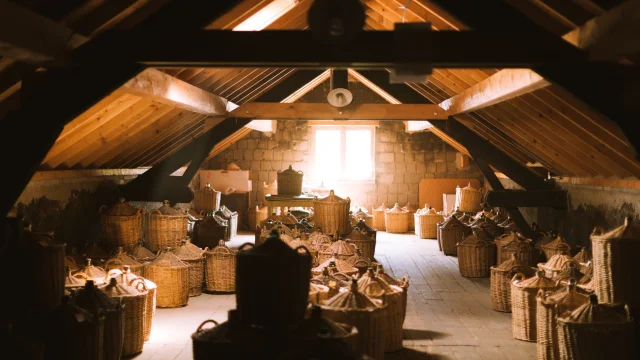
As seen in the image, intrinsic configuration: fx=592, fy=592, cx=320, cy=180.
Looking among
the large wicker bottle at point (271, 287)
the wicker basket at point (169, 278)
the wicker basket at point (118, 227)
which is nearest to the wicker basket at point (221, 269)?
the wicker basket at point (169, 278)

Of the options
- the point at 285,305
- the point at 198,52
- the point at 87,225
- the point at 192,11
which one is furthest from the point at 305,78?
the point at 285,305

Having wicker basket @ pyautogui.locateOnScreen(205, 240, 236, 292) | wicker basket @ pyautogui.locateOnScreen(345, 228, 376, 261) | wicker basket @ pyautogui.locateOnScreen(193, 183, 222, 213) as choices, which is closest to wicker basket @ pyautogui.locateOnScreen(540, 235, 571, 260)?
wicker basket @ pyautogui.locateOnScreen(345, 228, 376, 261)

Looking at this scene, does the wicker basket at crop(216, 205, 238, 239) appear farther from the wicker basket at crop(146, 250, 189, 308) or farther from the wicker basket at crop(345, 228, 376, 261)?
the wicker basket at crop(146, 250, 189, 308)

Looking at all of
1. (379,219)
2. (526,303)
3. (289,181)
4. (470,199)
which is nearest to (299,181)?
(289,181)

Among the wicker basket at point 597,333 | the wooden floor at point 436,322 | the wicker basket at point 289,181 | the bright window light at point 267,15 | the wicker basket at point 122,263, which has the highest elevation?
the bright window light at point 267,15

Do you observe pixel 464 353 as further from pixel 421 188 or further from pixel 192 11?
pixel 421 188

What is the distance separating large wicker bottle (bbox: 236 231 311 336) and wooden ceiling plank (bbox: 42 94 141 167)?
359cm

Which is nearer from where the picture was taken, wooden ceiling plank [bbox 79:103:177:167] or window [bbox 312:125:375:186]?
wooden ceiling plank [bbox 79:103:177:167]

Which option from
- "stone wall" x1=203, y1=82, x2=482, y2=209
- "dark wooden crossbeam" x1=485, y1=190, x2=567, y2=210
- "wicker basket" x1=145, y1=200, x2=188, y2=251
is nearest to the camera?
"wicker basket" x1=145, y1=200, x2=188, y2=251

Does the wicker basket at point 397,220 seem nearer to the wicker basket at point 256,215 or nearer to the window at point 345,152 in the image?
the window at point 345,152

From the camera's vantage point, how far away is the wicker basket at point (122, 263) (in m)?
6.16

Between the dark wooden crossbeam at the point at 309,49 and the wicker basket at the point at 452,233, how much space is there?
6.65m

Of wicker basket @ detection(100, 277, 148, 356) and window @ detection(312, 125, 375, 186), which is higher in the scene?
window @ detection(312, 125, 375, 186)

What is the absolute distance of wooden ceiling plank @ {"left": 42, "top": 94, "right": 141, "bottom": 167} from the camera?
20.6 ft
